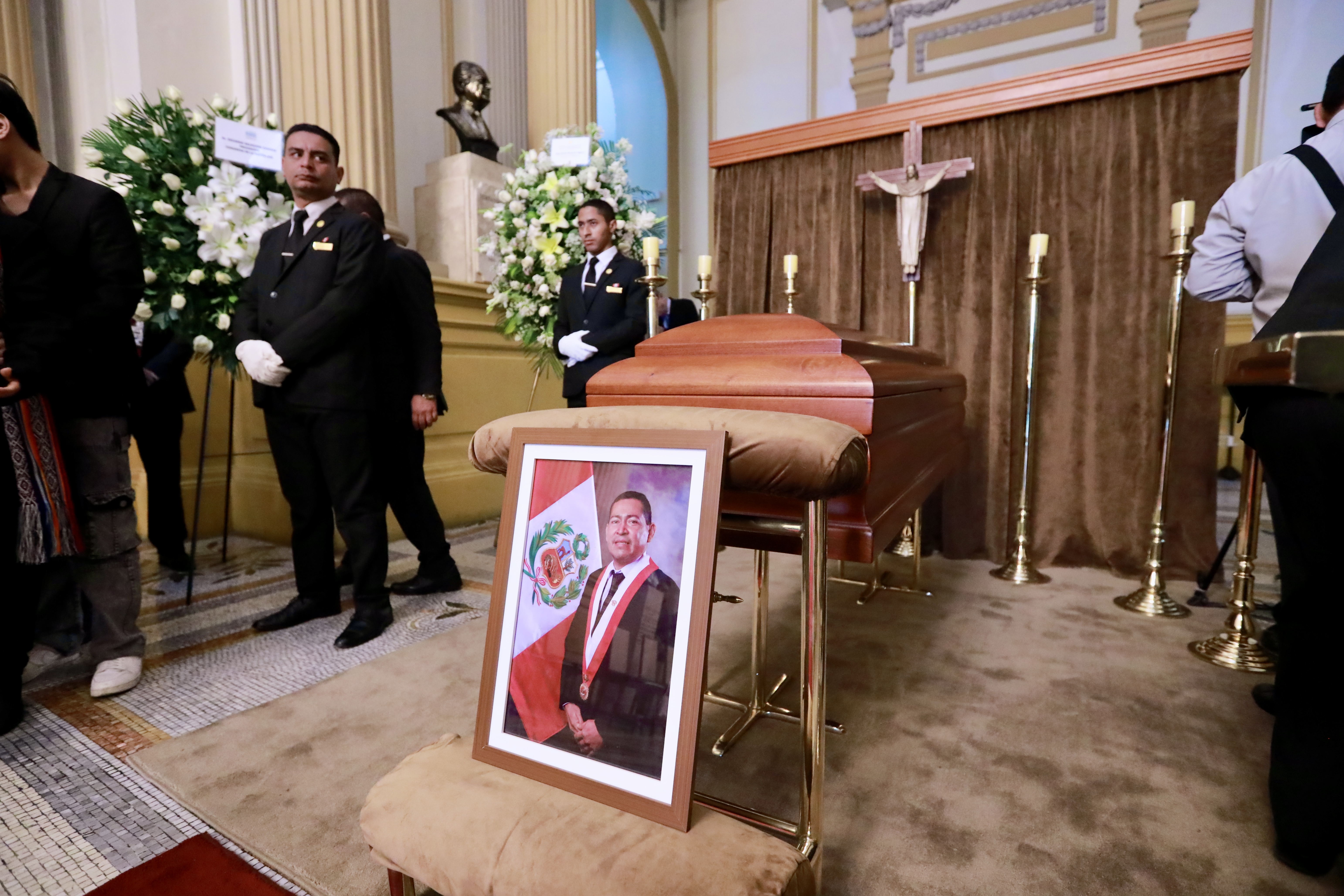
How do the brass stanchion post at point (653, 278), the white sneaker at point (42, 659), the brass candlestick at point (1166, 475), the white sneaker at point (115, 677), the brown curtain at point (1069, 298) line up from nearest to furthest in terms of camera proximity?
the white sneaker at point (115, 677) < the white sneaker at point (42, 659) < the brass candlestick at point (1166, 475) < the brass stanchion post at point (653, 278) < the brown curtain at point (1069, 298)

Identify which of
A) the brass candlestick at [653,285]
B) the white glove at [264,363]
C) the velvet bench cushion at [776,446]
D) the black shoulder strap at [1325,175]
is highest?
the black shoulder strap at [1325,175]

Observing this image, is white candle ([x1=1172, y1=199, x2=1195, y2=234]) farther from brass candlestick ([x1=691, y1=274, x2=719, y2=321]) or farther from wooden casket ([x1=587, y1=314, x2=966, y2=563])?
brass candlestick ([x1=691, y1=274, x2=719, y2=321])

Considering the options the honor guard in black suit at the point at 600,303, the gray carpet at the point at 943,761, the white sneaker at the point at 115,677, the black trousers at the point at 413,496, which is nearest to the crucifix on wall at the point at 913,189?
the honor guard in black suit at the point at 600,303

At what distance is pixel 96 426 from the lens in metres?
1.70

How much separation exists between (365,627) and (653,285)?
1.51 metres

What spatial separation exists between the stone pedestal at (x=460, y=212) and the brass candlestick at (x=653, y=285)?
1.67 m

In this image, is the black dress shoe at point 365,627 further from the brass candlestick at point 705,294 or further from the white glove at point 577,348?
the brass candlestick at point 705,294

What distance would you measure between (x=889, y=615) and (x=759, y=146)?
2487 mm

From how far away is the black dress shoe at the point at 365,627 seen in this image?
6.58 feet

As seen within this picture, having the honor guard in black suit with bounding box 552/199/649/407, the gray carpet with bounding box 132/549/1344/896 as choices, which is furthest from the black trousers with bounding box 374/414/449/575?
the honor guard in black suit with bounding box 552/199/649/407

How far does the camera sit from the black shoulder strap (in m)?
1.40

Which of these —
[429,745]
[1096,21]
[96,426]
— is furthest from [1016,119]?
[1096,21]

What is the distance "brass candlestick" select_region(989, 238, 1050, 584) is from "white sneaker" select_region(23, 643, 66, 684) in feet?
10.8

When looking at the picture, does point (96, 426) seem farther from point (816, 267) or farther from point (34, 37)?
point (816, 267)
